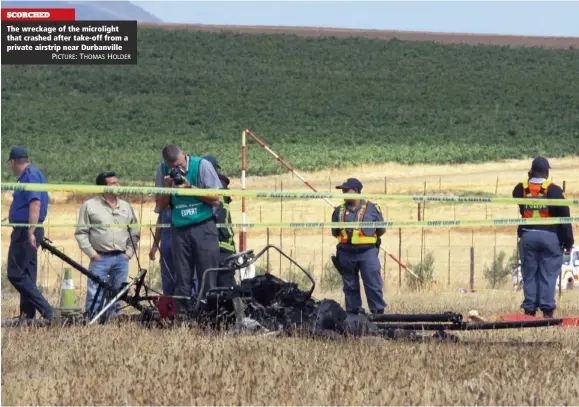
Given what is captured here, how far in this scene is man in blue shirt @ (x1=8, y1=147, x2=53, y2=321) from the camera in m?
9.91

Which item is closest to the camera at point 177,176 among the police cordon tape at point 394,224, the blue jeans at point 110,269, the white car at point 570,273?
the police cordon tape at point 394,224

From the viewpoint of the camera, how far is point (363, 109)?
63.0m

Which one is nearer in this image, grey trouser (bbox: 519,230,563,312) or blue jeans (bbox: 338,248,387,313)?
grey trouser (bbox: 519,230,563,312)

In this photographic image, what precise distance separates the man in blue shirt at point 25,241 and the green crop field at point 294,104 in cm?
2858

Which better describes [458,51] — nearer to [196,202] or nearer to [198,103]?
[198,103]

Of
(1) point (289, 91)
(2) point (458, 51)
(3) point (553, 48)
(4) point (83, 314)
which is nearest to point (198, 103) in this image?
(1) point (289, 91)

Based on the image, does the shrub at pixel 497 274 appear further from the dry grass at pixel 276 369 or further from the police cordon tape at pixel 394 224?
the dry grass at pixel 276 369

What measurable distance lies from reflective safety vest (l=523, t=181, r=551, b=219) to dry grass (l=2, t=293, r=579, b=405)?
90.8 inches

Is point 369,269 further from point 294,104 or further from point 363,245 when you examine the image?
point 294,104

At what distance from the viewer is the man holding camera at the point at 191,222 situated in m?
9.34

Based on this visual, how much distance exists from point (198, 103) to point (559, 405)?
197 ft

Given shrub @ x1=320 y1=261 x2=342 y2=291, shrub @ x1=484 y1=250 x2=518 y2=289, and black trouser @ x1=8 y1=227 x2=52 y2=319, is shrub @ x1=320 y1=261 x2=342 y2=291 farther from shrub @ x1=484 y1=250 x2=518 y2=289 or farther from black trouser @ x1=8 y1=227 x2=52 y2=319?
black trouser @ x1=8 y1=227 x2=52 y2=319

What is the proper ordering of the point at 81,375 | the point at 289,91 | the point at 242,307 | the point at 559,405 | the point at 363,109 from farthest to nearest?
the point at 289,91 < the point at 363,109 < the point at 242,307 < the point at 81,375 < the point at 559,405

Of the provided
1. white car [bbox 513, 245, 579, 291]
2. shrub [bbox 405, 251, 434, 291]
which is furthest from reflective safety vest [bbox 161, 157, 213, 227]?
white car [bbox 513, 245, 579, 291]
